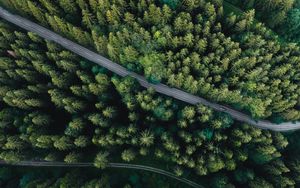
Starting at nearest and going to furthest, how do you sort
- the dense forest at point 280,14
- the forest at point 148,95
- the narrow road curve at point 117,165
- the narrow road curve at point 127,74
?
1. the forest at point 148,95
2. the narrow road curve at point 117,165
3. the narrow road curve at point 127,74
4. the dense forest at point 280,14

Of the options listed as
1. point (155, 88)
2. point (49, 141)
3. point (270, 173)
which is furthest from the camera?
point (155, 88)

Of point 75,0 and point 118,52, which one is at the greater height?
point 75,0

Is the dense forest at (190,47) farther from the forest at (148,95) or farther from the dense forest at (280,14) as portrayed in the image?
the dense forest at (280,14)

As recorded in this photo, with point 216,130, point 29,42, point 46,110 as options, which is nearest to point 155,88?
point 216,130

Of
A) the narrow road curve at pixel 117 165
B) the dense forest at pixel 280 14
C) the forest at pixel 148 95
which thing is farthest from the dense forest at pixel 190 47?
the narrow road curve at pixel 117 165

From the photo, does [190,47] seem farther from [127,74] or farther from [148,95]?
[127,74]

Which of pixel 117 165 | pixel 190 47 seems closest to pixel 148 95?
pixel 190 47

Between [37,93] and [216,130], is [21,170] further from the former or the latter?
[216,130]
